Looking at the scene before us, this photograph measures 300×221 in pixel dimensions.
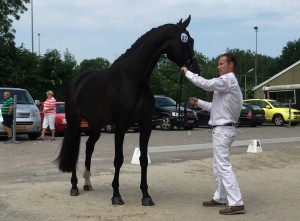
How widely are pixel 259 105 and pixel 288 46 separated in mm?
62674

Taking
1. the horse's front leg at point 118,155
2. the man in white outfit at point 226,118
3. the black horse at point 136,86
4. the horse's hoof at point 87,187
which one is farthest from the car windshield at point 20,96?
the man in white outfit at point 226,118

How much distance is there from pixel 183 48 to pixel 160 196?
7.72ft

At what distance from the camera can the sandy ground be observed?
623 centimetres

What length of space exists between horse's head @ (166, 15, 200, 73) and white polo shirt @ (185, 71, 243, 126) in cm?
32

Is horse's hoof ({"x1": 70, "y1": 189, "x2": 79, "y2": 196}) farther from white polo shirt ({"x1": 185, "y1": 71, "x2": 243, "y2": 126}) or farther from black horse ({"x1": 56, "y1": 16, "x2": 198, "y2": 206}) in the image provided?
white polo shirt ({"x1": 185, "y1": 71, "x2": 243, "y2": 126})

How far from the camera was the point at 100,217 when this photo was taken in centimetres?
612

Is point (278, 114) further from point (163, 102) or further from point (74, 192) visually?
point (74, 192)

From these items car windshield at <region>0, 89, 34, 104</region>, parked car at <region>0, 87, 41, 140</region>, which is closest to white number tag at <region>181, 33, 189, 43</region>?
parked car at <region>0, 87, 41, 140</region>

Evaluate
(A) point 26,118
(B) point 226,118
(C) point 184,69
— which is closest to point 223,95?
(B) point 226,118

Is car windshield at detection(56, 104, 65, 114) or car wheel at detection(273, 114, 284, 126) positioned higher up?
car windshield at detection(56, 104, 65, 114)

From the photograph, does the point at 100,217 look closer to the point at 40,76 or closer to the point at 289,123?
the point at 289,123

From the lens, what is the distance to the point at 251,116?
1156 inches

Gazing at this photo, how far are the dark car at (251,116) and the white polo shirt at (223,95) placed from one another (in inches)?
912

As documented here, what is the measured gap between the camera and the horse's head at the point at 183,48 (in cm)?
652
